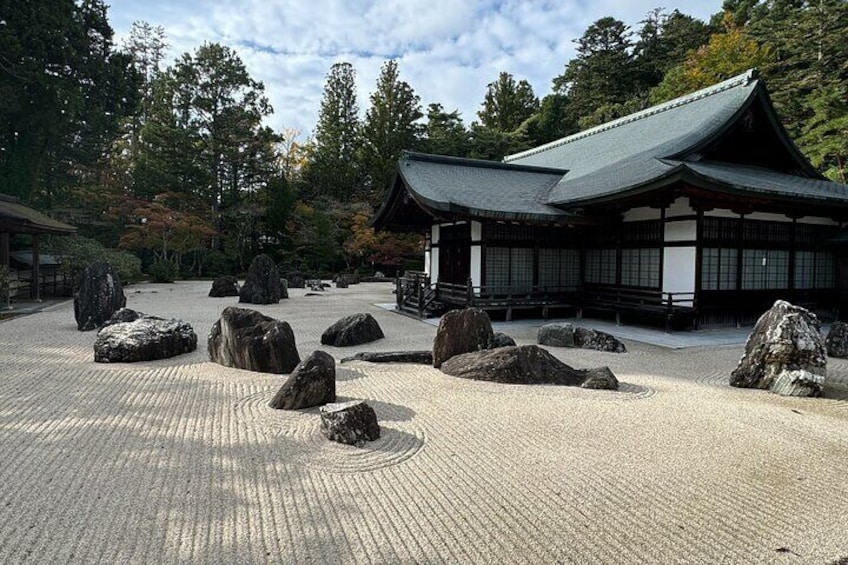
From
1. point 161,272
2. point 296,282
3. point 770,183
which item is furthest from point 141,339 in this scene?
point 161,272

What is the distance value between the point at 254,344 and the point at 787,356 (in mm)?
7432

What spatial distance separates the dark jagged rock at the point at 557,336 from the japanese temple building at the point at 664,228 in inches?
114

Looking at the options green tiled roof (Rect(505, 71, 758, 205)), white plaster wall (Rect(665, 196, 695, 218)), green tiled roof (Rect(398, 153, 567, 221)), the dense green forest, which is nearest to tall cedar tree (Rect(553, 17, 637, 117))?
the dense green forest

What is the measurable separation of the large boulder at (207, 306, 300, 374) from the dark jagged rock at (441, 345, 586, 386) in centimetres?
252

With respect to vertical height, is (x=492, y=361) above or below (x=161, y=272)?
below

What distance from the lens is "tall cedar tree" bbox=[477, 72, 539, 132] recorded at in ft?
136

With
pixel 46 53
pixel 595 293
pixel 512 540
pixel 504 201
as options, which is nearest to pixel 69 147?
pixel 46 53

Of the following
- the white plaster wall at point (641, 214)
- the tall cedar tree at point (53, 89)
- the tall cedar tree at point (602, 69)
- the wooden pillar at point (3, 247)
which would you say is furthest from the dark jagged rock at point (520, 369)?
the tall cedar tree at point (602, 69)

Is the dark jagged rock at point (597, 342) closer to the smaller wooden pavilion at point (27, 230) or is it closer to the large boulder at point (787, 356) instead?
the large boulder at point (787, 356)

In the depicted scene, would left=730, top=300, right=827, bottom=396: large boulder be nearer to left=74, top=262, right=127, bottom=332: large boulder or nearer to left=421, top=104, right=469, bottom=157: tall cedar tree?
left=74, top=262, right=127, bottom=332: large boulder

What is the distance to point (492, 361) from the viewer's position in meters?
6.93

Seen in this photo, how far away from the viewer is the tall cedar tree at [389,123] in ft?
114

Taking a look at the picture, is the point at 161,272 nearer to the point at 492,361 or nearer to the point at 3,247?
the point at 3,247

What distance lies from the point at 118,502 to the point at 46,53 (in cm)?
2717
